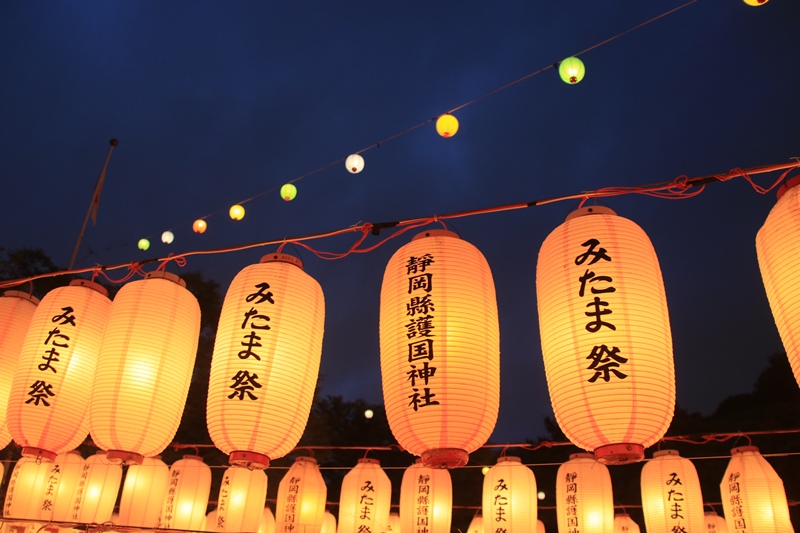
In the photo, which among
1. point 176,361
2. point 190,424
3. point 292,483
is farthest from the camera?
point 190,424

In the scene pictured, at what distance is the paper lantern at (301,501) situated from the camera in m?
7.75

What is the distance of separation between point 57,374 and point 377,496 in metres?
4.49

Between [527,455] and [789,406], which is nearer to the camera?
[789,406]

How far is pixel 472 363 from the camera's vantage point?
Result: 372cm

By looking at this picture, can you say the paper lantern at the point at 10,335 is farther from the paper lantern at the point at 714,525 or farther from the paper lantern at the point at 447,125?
the paper lantern at the point at 714,525

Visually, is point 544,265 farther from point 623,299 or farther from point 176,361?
point 176,361

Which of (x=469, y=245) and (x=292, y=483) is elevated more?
(x=469, y=245)

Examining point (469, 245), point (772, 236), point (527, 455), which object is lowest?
point (772, 236)

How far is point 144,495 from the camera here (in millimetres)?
7562

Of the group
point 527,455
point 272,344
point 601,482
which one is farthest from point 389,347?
point 527,455

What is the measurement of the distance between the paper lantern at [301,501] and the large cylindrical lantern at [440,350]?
472 centimetres

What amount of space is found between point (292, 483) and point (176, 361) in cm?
396

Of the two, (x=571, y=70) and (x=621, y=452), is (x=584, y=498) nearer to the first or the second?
(x=621, y=452)

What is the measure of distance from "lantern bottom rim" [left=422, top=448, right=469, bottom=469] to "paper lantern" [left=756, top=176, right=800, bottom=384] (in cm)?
182
